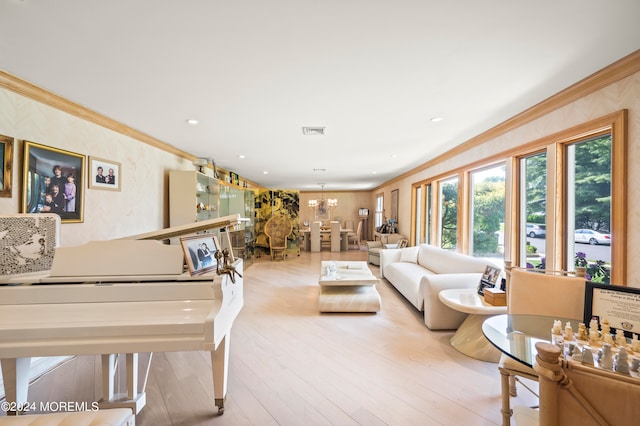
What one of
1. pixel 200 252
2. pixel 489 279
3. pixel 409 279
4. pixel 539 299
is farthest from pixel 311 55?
pixel 409 279

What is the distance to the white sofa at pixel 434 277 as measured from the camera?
2729 millimetres

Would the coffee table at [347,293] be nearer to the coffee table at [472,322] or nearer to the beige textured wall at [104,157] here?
the coffee table at [472,322]

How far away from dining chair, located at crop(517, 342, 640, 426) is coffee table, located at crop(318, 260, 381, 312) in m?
2.56

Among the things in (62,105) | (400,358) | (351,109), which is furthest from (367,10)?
(62,105)

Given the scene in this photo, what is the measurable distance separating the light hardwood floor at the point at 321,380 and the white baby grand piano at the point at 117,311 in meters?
0.24

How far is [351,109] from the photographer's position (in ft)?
8.12

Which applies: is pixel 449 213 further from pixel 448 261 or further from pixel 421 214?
pixel 448 261

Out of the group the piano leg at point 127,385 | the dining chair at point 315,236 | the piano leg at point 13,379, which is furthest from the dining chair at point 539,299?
the dining chair at point 315,236

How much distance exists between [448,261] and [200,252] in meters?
3.35

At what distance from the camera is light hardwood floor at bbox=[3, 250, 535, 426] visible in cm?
159

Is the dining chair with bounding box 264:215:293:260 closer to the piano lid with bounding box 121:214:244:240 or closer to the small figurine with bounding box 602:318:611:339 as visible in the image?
the piano lid with bounding box 121:214:244:240

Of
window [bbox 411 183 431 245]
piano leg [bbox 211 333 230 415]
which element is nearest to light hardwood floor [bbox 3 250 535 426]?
piano leg [bbox 211 333 230 415]

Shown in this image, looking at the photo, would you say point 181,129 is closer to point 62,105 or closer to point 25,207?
point 62,105

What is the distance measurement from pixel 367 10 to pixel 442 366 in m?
2.63
